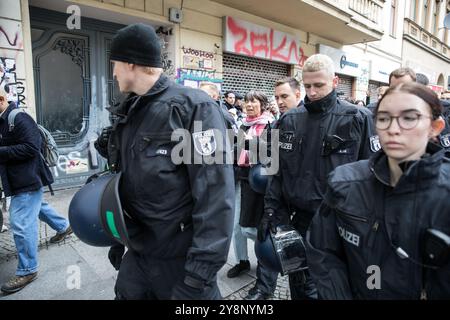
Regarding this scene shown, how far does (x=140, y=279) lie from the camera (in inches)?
68.2

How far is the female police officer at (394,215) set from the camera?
1.14 m

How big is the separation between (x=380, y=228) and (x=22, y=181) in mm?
3007

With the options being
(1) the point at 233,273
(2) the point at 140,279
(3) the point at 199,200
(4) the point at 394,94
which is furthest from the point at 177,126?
(1) the point at 233,273

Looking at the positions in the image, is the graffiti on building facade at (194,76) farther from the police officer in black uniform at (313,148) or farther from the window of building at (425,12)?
the window of building at (425,12)

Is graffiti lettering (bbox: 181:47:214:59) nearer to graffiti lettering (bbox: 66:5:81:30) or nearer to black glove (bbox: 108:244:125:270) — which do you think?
graffiti lettering (bbox: 66:5:81:30)

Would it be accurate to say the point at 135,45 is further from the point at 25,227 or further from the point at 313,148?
the point at 25,227

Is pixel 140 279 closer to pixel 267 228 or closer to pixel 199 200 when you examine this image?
pixel 199 200

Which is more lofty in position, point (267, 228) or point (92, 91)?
point (92, 91)

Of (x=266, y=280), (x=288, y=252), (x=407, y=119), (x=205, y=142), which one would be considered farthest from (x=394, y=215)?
(x=266, y=280)

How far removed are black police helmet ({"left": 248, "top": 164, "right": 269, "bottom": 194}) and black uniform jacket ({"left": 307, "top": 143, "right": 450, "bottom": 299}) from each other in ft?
4.32

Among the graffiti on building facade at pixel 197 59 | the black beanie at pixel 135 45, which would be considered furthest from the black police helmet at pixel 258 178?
the graffiti on building facade at pixel 197 59

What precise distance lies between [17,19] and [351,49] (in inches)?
452

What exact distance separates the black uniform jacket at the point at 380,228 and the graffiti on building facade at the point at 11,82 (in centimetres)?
502

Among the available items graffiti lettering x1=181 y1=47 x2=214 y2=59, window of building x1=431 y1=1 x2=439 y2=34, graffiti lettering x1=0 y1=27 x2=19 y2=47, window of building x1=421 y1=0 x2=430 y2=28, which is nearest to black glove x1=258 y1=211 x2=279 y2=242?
graffiti lettering x1=0 y1=27 x2=19 y2=47
